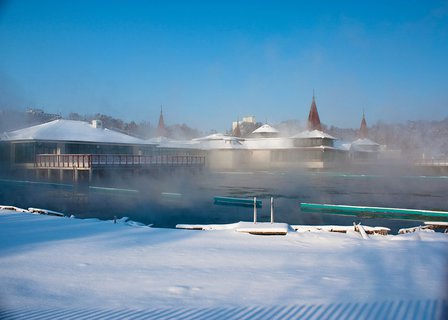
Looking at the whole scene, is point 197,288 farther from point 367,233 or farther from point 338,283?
point 367,233

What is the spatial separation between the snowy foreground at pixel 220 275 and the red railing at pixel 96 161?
21003mm

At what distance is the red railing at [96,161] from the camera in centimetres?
2980

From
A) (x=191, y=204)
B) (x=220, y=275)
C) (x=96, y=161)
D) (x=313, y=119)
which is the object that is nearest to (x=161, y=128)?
(x=313, y=119)

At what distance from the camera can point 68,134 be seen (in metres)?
36.7

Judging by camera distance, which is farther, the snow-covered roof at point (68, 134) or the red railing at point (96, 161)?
the snow-covered roof at point (68, 134)

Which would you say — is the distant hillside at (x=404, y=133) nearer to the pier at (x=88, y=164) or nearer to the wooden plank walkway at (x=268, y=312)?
the pier at (x=88, y=164)

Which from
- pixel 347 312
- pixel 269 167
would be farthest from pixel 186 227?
pixel 269 167

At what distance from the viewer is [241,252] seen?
768 centimetres

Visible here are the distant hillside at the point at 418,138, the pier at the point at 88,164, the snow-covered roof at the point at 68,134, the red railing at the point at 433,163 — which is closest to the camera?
the pier at the point at 88,164

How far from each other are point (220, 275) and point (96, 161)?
26.1 m

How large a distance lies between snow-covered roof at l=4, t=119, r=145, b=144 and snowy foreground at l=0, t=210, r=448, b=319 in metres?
27.8

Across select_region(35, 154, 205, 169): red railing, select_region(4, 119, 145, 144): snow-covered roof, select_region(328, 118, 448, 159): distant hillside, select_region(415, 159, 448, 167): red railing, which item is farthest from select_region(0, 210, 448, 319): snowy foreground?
select_region(328, 118, 448, 159): distant hillside

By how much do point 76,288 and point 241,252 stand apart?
134 inches

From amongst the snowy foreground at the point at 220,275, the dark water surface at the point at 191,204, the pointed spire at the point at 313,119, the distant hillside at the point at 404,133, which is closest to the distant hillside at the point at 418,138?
the distant hillside at the point at 404,133
